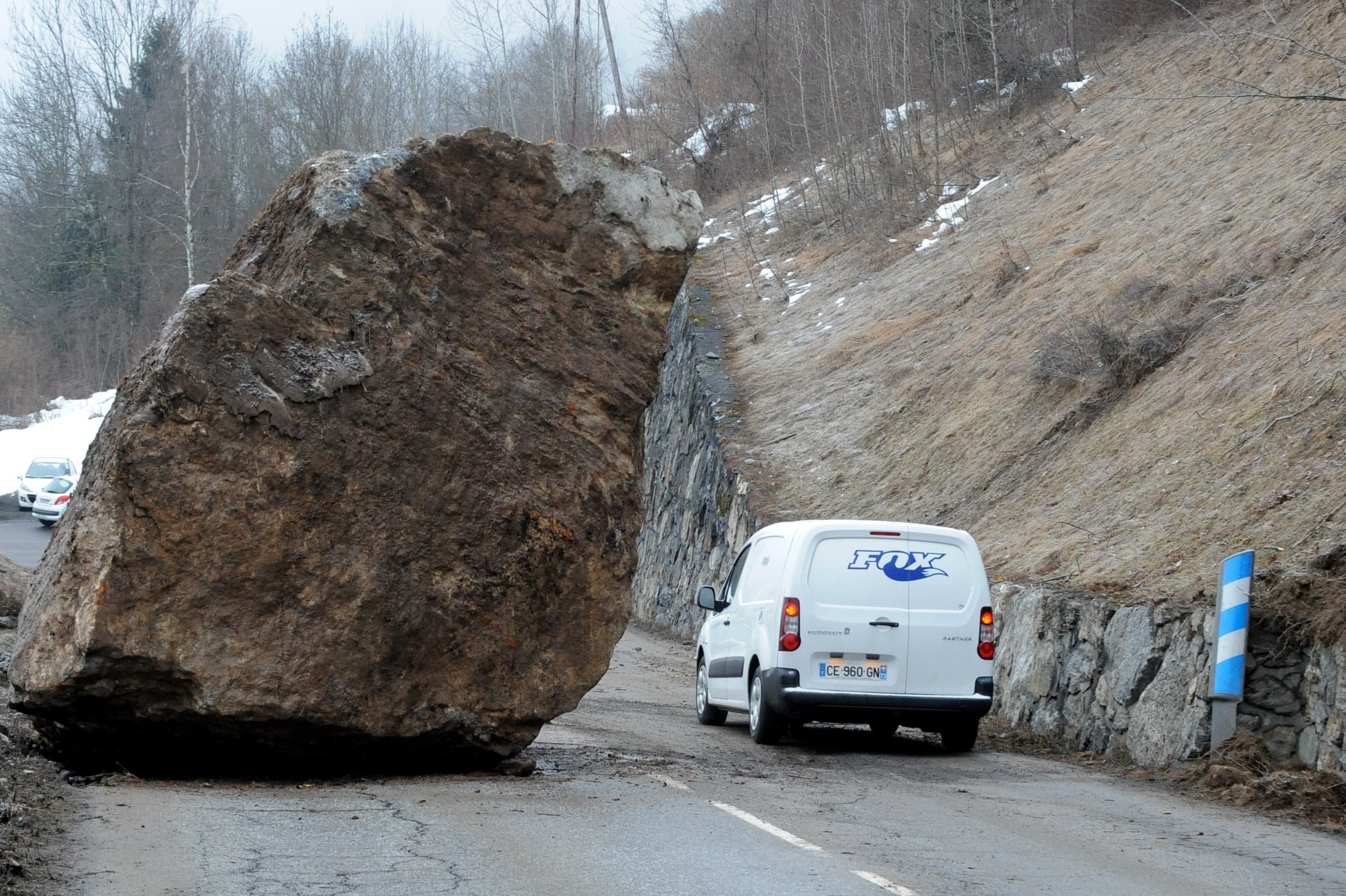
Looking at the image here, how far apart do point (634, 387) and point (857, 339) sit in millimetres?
15909

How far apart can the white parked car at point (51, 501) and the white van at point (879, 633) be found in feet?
86.5

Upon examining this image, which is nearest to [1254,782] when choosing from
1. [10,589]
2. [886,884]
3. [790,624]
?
[790,624]

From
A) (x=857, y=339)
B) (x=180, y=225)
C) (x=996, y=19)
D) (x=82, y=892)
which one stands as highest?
(x=996, y=19)

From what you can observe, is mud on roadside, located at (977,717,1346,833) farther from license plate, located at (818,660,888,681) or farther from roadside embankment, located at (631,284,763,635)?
roadside embankment, located at (631,284,763,635)

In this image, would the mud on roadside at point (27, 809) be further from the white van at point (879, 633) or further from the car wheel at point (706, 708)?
the car wheel at point (706, 708)

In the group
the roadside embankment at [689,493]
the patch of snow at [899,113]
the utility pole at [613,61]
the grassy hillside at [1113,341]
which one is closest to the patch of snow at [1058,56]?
the grassy hillside at [1113,341]

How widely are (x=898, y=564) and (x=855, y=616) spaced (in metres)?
0.54

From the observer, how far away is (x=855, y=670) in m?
10.6

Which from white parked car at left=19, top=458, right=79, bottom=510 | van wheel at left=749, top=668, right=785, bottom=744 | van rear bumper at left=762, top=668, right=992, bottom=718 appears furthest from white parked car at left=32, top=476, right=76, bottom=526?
van rear bumper at left=762, top=668, right=992, bottom=718

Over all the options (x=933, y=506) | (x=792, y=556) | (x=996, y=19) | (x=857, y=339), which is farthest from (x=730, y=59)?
(x=792, y=556)

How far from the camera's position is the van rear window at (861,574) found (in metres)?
10.7

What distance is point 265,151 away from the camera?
52.6 m

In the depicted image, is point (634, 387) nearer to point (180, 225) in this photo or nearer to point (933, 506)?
point (933, 506)

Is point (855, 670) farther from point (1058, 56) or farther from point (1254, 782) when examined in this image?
point (1058, 56)
